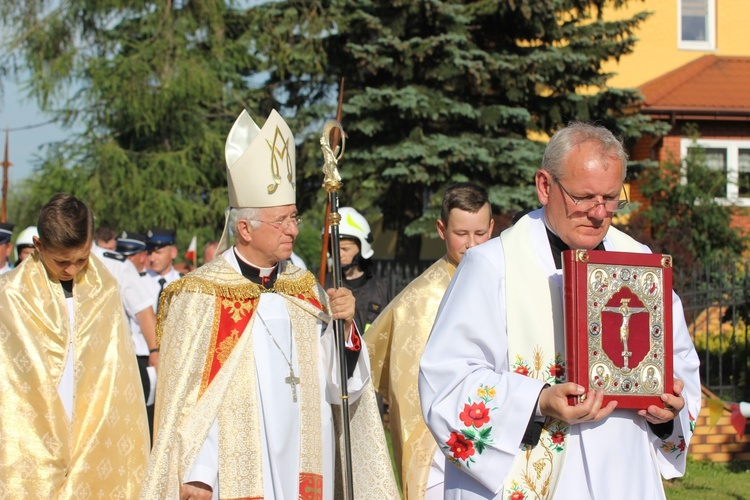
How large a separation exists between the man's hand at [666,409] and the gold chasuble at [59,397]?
3.21 m

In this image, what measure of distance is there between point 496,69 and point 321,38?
13.8 feet

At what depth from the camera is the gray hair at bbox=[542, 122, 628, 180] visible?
3.48 meters

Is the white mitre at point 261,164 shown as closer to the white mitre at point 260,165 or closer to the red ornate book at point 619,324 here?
the white mitre at point 260,165

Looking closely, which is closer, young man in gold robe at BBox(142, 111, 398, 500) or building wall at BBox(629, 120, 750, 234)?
young man in gold robe at BBox(142, 111, 398, 500)

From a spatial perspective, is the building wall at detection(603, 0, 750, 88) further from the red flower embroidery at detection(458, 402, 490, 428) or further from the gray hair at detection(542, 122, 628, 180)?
the red flower embroidery at detection(458, 402, 490, 428)

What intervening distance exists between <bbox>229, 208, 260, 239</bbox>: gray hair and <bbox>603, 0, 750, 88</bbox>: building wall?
2087 centimetres

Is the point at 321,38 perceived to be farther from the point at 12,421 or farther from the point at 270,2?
the point at 12,421

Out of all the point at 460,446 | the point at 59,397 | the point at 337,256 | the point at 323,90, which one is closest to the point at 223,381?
the point at 337,256

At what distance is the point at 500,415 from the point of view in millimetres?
3342

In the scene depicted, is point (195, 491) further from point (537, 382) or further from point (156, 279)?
point (156, 279)

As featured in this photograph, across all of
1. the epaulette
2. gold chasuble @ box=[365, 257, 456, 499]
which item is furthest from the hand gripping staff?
the epaulette

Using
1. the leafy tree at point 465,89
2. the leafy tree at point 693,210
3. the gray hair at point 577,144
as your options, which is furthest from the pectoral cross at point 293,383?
the leafy tree at point 693,210

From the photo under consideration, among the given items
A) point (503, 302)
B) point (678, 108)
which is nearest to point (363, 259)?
point (503, 302)

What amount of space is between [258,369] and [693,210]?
1648 centimetres
